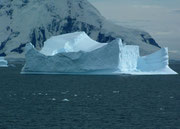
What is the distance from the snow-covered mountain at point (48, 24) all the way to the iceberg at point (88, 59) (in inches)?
3819

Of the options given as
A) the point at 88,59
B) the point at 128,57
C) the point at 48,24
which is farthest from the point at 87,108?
the point at 48,24

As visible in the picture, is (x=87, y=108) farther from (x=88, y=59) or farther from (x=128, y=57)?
(x=128, y=57)

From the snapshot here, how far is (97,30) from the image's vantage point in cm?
16912

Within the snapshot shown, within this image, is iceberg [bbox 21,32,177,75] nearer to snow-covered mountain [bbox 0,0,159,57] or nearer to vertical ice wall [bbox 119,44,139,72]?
vertical ice wall [bbox 119,44,139,72]

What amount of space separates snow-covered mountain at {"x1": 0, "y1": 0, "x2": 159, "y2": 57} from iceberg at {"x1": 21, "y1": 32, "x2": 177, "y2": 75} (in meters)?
97.0

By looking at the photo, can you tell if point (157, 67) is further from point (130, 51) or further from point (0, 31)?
point (0, 31)

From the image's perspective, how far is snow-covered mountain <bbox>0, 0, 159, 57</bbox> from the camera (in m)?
167

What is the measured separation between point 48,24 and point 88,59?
11547cm

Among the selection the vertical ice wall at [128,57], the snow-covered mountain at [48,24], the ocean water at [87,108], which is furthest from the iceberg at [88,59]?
the snow-covered mountain at [48,24]

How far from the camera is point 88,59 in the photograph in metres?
58.5

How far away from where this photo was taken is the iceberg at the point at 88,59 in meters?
57.9

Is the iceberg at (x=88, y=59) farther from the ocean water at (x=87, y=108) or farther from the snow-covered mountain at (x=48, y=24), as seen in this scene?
the snow-covered mountain at (x=48, y=24)

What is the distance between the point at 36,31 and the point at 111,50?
371 feet

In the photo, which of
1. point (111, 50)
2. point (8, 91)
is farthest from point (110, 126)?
point (111, 50)
